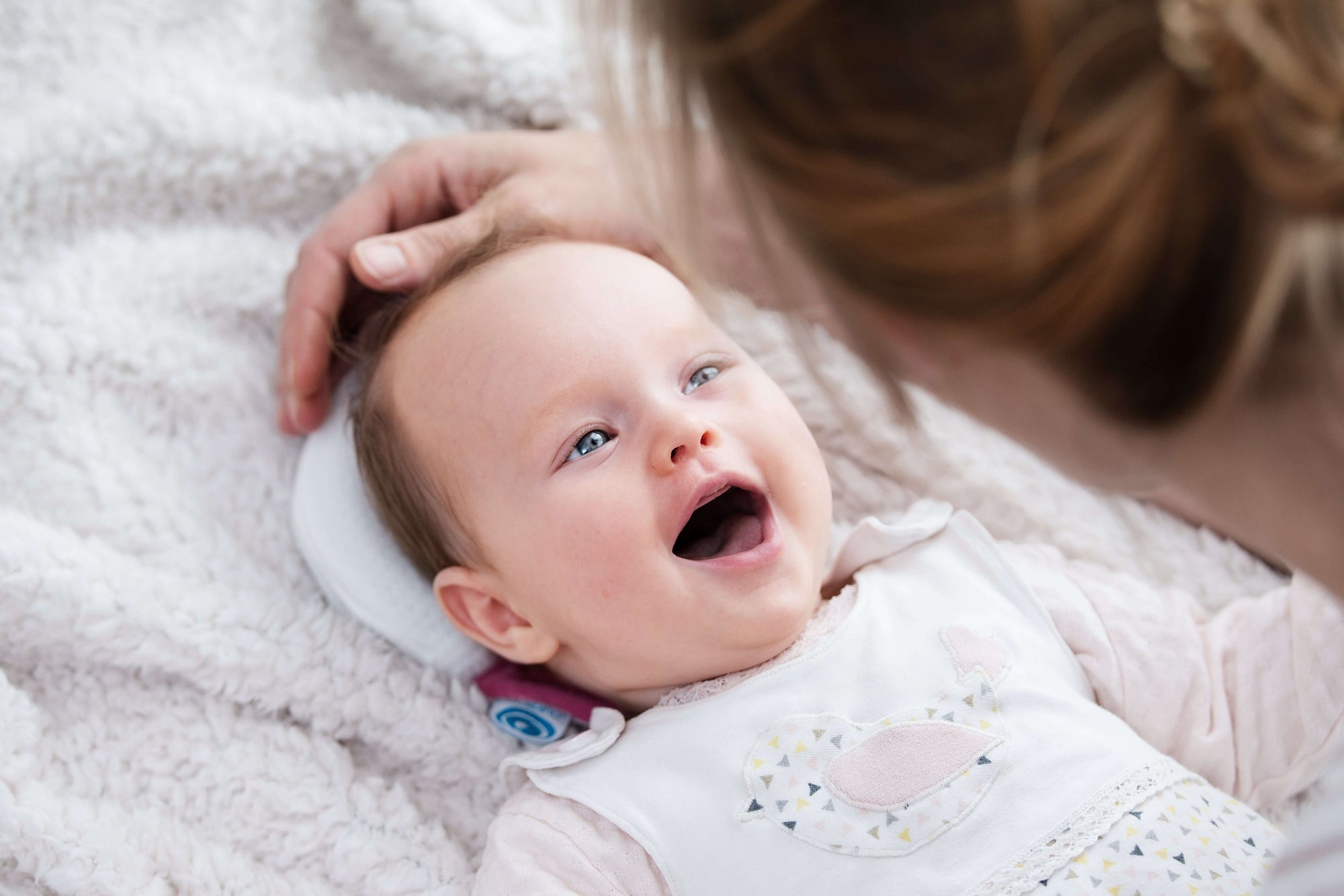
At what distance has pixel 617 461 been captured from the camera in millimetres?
1017

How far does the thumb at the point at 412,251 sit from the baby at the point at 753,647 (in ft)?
0.21

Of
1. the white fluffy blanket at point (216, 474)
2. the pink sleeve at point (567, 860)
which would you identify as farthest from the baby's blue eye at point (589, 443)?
the pink sleeve at point (567, 860)

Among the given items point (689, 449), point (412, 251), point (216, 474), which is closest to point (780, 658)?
point (689, 449)

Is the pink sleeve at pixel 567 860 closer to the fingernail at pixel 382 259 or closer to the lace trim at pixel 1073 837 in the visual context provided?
the lace trim at pixel 1073 837

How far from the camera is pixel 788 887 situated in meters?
0.98

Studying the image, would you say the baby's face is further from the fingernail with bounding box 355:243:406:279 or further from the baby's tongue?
the fingernail with bounding box 355:243:406:279

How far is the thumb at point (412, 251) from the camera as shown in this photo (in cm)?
123

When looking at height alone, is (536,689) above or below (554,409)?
below

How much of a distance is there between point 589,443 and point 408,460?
8.7 inches

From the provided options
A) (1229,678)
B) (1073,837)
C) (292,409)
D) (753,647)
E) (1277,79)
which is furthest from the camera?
(292,409)

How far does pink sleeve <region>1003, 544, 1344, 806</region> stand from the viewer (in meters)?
1.10

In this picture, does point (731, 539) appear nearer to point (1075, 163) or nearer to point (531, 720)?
point (531, 720)

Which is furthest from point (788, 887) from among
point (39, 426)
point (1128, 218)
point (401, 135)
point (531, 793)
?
point (401, 135)

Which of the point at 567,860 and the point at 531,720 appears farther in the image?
the point at 531,720
